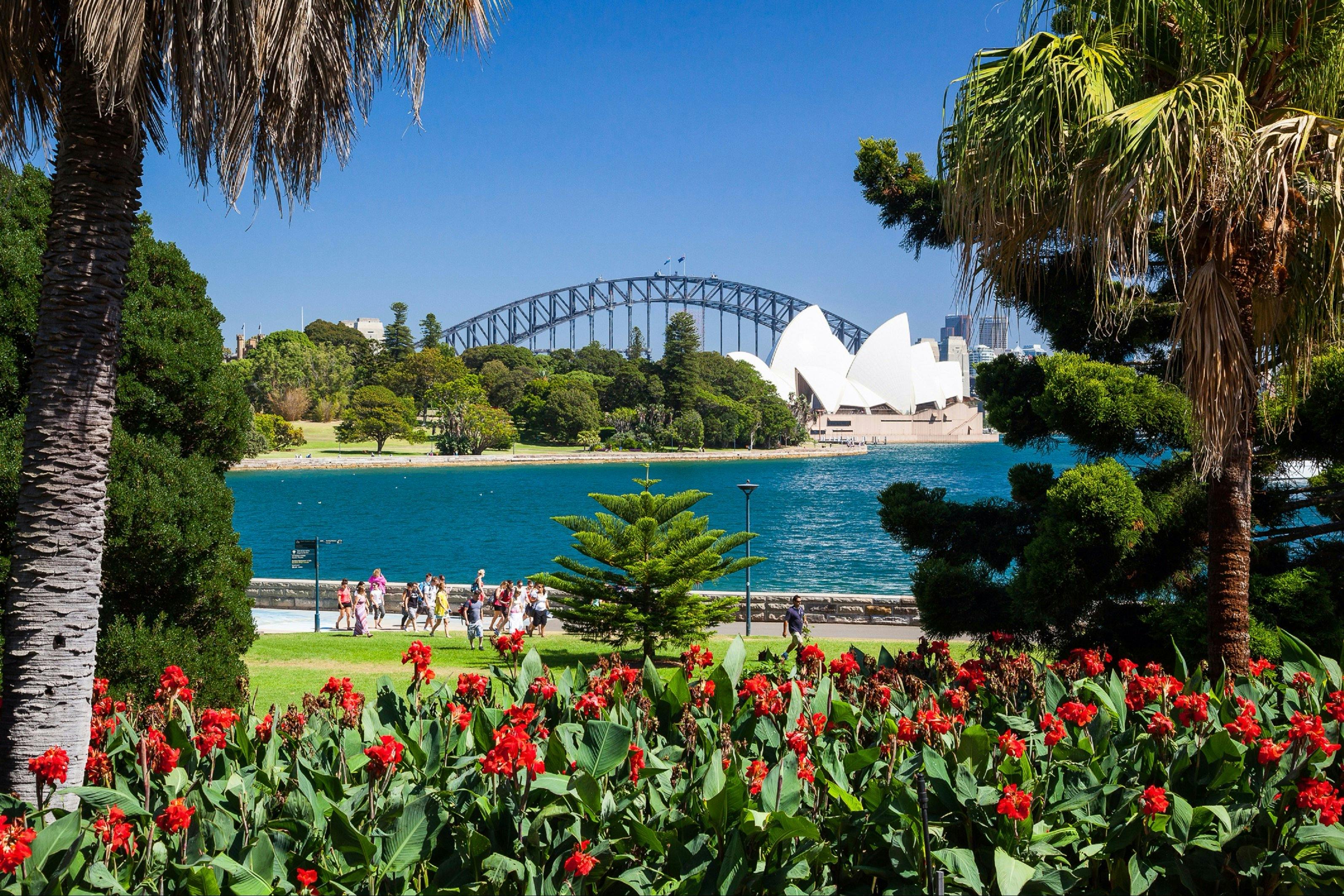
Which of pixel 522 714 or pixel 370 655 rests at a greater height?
pixel 522 714

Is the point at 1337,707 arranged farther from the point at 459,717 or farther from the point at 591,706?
the point at 459,717

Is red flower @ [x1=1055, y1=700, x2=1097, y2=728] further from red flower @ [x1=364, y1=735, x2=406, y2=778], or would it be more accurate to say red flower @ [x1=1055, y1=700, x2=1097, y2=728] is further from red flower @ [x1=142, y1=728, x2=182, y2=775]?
red flower @ [x1=142, y1=728, x2=182, y2=775]

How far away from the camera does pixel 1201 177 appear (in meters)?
3.91

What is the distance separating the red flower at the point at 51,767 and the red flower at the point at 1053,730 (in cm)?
286

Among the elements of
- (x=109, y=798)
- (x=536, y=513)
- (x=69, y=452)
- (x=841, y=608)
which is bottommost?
(x=536, y=513)

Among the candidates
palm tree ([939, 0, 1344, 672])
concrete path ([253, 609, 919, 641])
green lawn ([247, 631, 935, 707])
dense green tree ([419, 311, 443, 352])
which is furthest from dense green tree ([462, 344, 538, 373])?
palm tree ([939, 0, 1344, 672])

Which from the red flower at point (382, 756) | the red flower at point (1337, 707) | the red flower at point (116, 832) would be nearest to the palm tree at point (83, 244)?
the red flower at point (116, 832)

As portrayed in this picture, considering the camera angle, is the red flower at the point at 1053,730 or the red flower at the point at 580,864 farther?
the red flower at the point at 1053,730

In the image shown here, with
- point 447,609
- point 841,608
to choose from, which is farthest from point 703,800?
point 447,609

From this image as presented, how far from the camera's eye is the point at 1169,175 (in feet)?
12.5

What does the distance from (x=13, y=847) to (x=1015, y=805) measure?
2.41m

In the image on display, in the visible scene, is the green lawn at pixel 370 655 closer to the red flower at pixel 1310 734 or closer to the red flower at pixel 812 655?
the red flower at pixel 812 655

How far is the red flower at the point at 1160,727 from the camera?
9.84 ft

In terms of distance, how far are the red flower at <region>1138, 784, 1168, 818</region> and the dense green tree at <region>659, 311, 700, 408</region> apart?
297 feet
